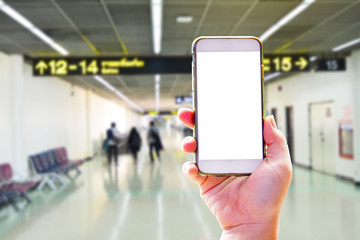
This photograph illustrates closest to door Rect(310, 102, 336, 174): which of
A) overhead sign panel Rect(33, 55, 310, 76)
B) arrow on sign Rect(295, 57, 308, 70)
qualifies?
arrow on sign Rect(295, 57, 308, 70)

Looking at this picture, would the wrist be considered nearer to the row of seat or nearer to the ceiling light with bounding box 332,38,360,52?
the row of seat

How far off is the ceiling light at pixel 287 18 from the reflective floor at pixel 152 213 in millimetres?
3394

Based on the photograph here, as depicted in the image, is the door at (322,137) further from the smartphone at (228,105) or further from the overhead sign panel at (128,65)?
the smartphone at (228,105)

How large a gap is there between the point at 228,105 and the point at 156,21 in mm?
4468

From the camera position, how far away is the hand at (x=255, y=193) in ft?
3.19

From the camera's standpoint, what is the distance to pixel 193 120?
1.14 m

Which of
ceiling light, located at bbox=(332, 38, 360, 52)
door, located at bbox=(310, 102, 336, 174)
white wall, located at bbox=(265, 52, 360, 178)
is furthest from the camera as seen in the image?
door, located at bbox=(310, 102, 336, 174)

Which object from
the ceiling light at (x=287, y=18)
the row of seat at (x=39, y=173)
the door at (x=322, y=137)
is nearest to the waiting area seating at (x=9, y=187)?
the row of seat at (x=39, y=173)

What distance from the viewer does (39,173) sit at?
7.44 metres

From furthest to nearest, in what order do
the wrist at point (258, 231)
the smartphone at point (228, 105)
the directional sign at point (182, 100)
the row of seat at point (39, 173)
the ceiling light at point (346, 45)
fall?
the directional sign at point (182, 100) < the ceiling light at point (346, 45) < the row of seat at point (39, 173) < the smartphone at point (228, 105) < the wrist at point (258, 231)

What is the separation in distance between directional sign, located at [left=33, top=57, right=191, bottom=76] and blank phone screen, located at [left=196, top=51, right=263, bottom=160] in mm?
5284

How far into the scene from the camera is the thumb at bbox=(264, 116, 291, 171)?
0.99 m

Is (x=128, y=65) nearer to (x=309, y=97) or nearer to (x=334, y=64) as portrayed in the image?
(x=334, y=64)

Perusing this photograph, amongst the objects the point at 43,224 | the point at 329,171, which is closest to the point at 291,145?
the point at 329,171
